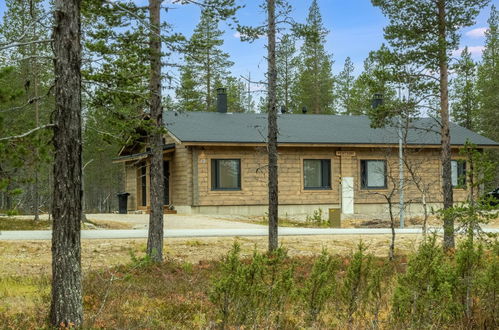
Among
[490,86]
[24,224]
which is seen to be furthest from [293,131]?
[490,86]

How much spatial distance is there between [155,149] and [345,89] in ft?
157

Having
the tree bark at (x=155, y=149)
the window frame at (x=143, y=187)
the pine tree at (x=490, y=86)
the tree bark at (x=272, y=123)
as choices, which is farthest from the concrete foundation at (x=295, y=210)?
the pine tree at (x=490, y=86)

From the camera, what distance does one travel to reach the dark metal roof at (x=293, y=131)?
27.4 m

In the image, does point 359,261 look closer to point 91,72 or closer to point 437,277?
point 437,277

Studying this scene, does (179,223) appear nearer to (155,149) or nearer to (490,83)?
(155,149)

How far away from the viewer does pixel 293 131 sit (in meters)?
29.7

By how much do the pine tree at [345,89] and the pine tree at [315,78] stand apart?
1.27 metres

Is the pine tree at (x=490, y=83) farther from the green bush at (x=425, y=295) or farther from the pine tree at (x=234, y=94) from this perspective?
the green bush at (x=425, y=295)

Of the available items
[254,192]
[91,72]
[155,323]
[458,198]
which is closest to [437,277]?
[155,323]

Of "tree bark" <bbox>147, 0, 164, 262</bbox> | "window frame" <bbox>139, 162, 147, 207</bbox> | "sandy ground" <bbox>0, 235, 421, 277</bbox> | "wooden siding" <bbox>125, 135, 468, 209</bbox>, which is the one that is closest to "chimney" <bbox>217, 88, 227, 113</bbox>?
"wooden siding" <bbox>125, 135, 468, 209</bbox>

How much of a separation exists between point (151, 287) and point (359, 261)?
417 cm

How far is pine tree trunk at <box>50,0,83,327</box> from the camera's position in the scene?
6645 millimetres

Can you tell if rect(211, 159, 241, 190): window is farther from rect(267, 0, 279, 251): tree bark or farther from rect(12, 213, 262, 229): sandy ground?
rect(267, 0, 279, 251): tree bark

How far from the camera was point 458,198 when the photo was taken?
3141 cm
